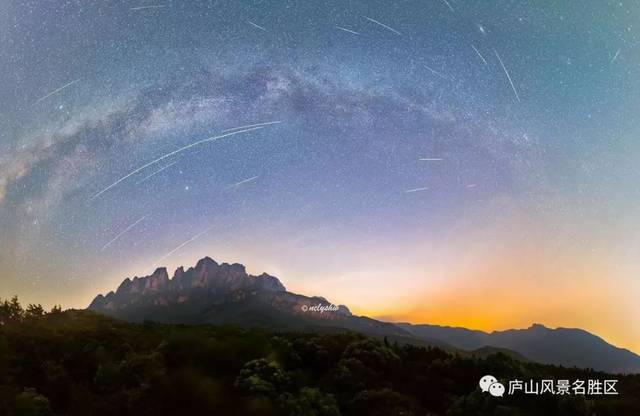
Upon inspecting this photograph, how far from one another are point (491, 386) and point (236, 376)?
1080cm

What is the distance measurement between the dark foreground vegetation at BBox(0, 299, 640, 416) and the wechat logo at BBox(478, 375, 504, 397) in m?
0.41

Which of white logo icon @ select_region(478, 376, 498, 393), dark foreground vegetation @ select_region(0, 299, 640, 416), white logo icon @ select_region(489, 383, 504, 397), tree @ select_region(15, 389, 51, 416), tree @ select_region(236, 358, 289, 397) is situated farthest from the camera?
white logo icon @ select_region(478, 376, 498, 393)

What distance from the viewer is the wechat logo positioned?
57.3 ft

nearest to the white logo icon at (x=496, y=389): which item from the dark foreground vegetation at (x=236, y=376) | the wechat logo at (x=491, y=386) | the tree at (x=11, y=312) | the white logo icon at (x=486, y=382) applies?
the wechat logo at (x=491, y=386)

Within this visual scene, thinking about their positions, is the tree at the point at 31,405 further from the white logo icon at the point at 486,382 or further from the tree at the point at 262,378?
the white logo icon at the point at 486,382

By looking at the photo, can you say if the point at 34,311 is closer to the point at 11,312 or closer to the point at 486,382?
the point at 11,312

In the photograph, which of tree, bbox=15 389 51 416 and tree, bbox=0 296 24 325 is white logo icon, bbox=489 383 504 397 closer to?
tree, bbox=15 389 51 416

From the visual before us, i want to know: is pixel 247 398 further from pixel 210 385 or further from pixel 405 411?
pixel 405 411

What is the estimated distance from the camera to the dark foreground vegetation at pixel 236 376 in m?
15.3

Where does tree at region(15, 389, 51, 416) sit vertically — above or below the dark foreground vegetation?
below

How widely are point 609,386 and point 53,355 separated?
1019 inches

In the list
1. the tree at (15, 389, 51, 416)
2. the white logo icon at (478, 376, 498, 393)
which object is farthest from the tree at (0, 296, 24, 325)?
the white logo icon at (478, 376, 498, 393)

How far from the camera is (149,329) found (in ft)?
79.6

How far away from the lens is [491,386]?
708 inches
